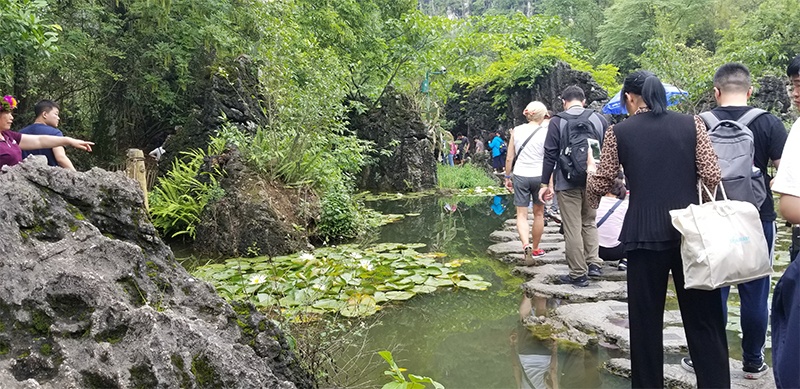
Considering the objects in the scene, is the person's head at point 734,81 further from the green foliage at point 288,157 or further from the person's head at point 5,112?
the green foliage at point 288,157

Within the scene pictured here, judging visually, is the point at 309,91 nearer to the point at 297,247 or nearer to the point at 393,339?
the point at 297,247

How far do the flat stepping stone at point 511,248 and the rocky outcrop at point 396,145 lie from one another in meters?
8.79

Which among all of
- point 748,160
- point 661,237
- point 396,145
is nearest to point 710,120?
point 748,160

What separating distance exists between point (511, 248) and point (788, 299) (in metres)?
5.12

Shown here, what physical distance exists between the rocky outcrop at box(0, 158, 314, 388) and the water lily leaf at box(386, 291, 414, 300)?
2.49m

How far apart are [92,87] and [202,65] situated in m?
2.44

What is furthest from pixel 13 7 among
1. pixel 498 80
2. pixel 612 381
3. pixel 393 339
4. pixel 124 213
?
pixel 498 80

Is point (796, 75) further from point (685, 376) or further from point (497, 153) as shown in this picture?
point (497, 153)

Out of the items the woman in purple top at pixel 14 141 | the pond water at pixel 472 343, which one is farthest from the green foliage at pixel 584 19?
the woman in purple top at pixel 14 141

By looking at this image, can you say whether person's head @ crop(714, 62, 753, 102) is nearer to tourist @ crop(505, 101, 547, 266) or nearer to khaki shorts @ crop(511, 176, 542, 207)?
tourist @ crop(505, 101, 547, 266)

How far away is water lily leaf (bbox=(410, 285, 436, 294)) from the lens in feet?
16.7

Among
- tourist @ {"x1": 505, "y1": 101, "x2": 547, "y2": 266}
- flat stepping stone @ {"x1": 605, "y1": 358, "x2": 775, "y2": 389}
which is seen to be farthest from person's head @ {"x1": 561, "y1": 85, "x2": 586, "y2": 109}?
flat stepping stone @ {"x1": 605, "y1": 358, "x2": 775, "y2": 389}

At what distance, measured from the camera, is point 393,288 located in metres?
5.22

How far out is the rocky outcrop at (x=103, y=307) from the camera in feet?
5.50
